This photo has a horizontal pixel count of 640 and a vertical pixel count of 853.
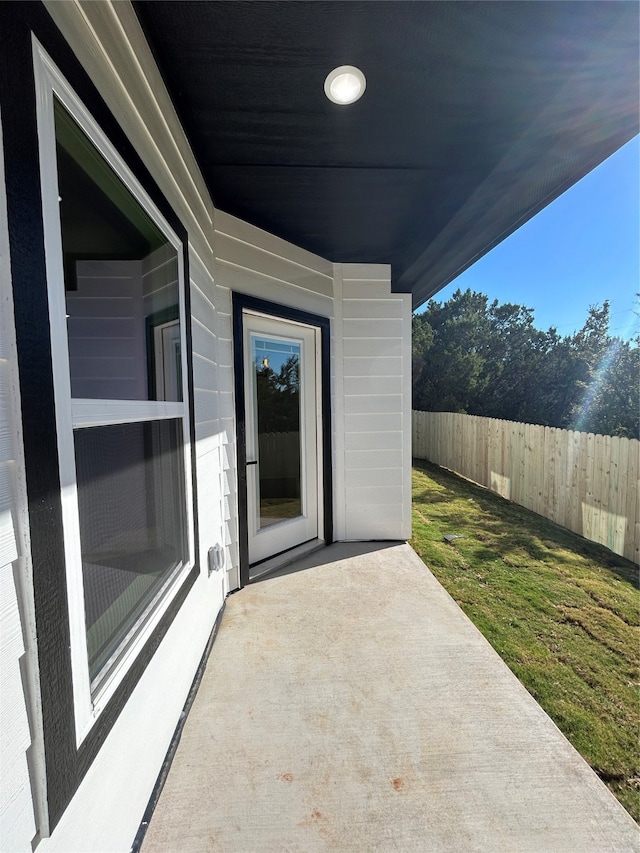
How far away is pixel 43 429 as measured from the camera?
76 cm

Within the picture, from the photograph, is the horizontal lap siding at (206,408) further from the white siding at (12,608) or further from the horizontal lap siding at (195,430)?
the white siding at (12,608)

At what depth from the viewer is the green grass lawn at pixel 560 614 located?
1634 millimetres

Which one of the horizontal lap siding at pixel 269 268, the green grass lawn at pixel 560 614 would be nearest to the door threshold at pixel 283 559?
the green grass lawn at pixel 560 614

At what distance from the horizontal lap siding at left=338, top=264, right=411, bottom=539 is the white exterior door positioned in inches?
14.6

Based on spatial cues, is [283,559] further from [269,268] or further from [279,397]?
A: [269,268]

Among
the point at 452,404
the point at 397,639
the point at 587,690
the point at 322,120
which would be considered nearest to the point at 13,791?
the point at 397,639

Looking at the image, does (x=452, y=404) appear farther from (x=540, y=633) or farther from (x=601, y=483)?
(x=540, y=633)

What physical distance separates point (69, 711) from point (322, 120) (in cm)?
248

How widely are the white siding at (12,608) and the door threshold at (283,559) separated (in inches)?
85.4

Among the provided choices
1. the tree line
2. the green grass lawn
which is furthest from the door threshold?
the tree line

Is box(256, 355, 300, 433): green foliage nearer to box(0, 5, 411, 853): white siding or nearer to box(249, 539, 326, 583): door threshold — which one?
box(0, 5, 411, 853): white siding

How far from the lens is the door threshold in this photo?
9.48 feet

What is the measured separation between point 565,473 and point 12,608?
18.4ft

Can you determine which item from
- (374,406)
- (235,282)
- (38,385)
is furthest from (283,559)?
(38,385)
